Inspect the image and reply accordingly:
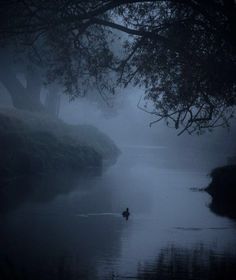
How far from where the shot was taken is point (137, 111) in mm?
136875

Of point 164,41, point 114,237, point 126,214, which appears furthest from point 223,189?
point 114,237

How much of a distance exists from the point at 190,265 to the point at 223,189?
1354 centimetres

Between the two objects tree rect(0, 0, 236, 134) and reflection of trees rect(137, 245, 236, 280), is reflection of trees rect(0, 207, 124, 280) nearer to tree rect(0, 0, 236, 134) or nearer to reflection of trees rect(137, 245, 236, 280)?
reflection of trees rect(137, 245, 236, 280)

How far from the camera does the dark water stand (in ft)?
33.3

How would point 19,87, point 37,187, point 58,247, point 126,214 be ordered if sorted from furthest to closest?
point 19,87
point 37,187
point 126,214
point 58,247

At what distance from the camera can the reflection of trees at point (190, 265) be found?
10.0 m

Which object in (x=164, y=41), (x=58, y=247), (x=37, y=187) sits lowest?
(x=58, y=247)

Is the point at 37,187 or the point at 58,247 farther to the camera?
the point at 37,187

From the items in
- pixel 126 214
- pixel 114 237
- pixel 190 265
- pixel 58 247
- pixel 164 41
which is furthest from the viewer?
pixel 126 214

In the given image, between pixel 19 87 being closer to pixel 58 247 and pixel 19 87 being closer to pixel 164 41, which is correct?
pixel 164 41

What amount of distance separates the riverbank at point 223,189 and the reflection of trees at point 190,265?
7.88 m

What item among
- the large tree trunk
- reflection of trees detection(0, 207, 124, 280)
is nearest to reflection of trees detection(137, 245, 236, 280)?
reflection of trees detection(0, 207, 124, 280)

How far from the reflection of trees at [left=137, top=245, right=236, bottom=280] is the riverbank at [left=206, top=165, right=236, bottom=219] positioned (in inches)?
310

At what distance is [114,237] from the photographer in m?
13.4
